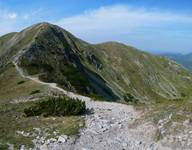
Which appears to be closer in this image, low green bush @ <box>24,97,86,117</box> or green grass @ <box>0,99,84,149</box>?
green grass @ <box>0,99,84,149</box>

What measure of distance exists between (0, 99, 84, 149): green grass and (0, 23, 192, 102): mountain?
2911cm

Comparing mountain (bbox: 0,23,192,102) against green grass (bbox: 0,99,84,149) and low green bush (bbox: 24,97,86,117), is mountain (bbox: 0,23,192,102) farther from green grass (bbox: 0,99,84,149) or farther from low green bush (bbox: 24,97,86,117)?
green grass (bbox: 0,99,84,149)

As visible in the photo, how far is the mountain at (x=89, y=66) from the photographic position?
272 feet

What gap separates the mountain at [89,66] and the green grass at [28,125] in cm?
2911

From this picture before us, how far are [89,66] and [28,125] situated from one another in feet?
360

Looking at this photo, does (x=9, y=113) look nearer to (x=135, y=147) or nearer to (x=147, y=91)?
(x=135, y=147)

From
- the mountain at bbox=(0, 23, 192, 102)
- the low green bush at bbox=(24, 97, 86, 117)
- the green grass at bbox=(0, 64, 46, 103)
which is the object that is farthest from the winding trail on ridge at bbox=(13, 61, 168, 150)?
the mountain at bbox=(0, 23, 192, 102)

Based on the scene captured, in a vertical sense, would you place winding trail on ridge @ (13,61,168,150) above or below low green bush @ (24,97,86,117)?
below

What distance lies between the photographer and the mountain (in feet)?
272

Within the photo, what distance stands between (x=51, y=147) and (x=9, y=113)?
11.5 meters

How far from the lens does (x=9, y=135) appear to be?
2489 cm

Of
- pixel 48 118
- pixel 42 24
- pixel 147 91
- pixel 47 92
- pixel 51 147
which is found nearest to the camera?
pixel 51 147

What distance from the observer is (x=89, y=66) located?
136875 mm

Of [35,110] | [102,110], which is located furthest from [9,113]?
[102,110]
